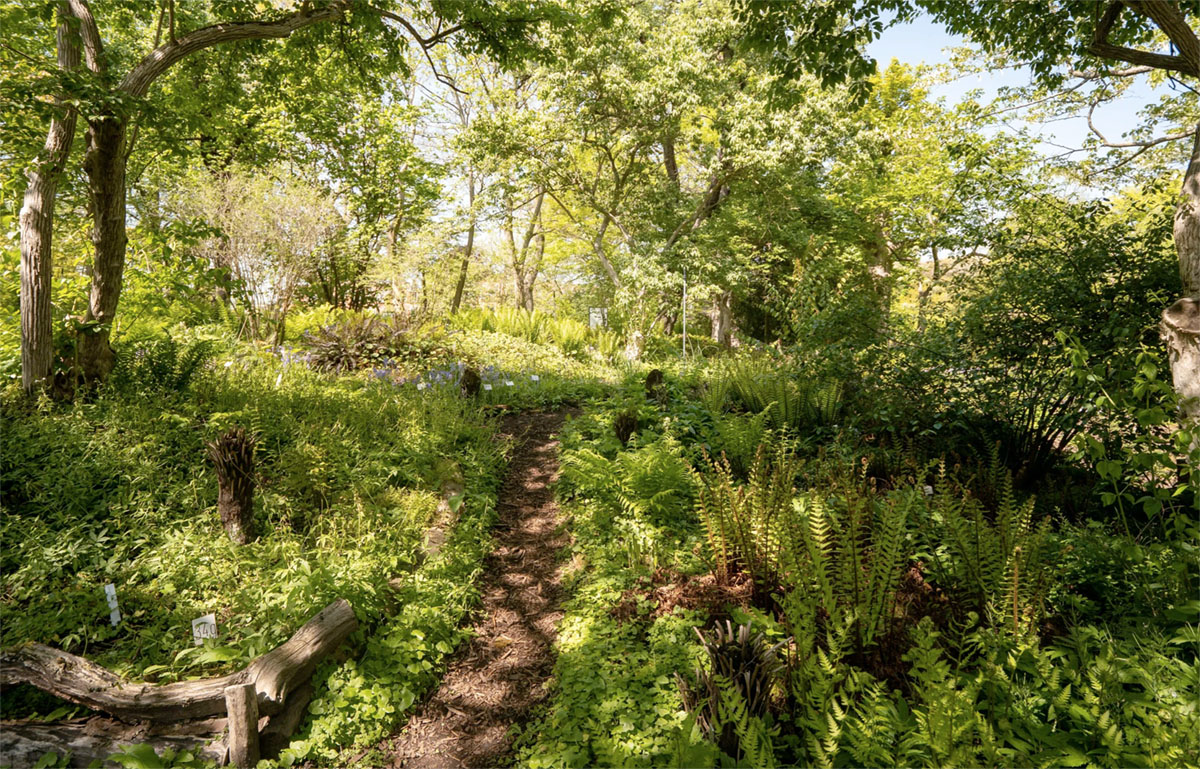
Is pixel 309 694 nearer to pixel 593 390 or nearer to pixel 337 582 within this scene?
pixel 337 582

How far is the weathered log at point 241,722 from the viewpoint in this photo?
2180mm

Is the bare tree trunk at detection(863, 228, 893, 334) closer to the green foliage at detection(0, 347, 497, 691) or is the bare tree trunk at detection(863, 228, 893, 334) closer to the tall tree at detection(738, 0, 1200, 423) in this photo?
the tall tree at detection(738, 0, 1200, 423)

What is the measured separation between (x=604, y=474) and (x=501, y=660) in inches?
64.6

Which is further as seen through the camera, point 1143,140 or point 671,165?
point 671,165

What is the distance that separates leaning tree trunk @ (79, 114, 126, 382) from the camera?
4.44 meters

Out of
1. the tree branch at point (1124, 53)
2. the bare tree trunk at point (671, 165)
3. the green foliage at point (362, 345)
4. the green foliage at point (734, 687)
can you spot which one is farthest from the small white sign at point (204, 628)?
the bare tree trunk at point (671, 165)

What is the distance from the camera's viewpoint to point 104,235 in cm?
459

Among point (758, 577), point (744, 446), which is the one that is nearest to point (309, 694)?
point (758, 577)

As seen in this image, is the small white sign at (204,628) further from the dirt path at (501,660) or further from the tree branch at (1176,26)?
the tree branch at (1176,26)

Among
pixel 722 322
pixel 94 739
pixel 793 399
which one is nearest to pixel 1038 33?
pixel 793 399

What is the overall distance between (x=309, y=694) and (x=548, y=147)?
36.1 ft

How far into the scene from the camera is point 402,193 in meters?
12.2

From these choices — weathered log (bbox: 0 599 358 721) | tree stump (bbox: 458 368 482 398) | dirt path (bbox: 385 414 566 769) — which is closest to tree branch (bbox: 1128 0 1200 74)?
dirt path (bbox: 385 414 566 769)

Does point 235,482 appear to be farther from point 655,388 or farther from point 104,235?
point 655,388
